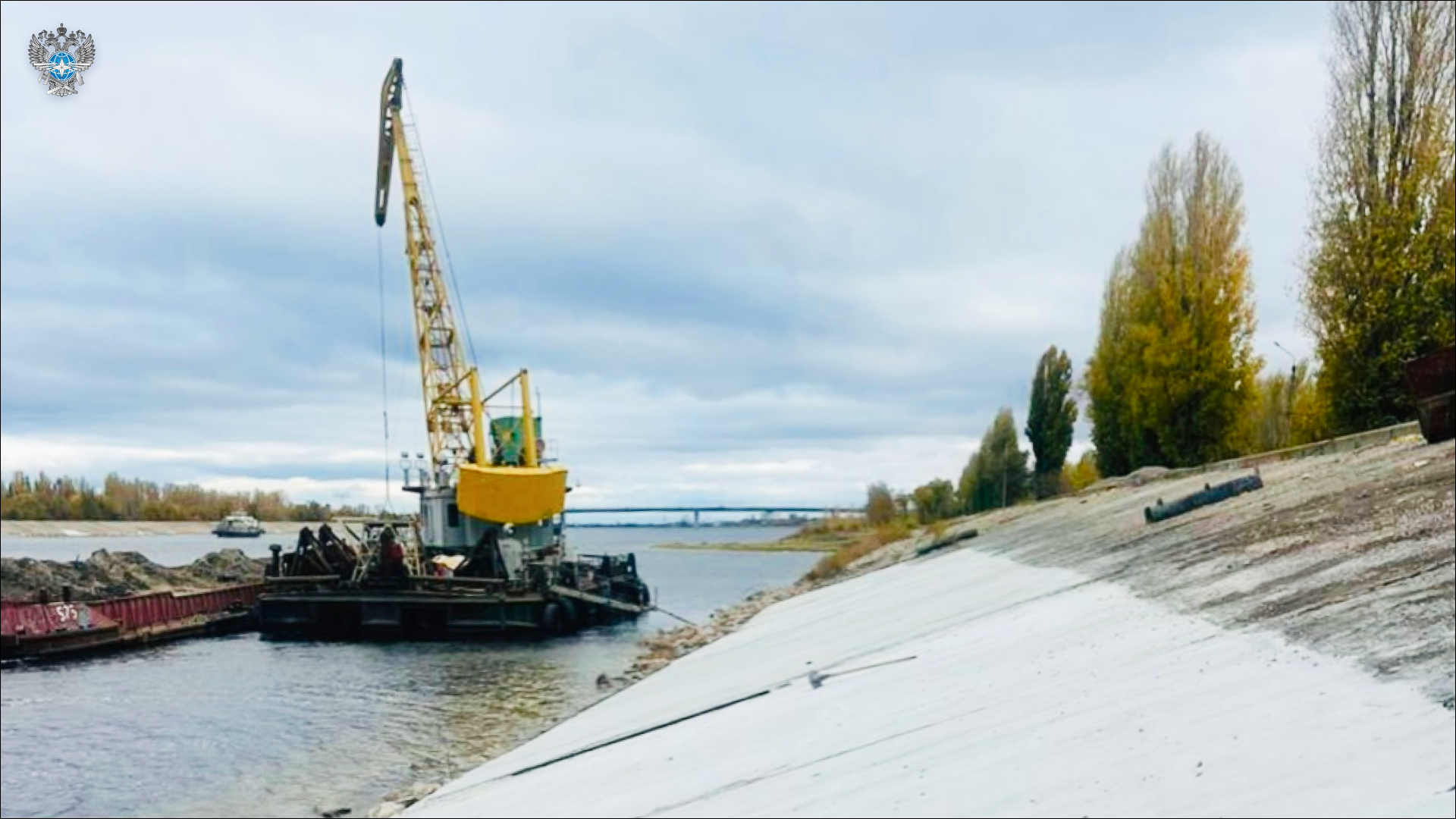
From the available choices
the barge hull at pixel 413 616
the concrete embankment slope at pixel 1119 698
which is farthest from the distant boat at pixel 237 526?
the barge hull at pixel 413 616

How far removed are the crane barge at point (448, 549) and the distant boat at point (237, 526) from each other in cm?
2006

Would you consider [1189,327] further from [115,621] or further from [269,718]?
[115,621]

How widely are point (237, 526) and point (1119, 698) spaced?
1403 cm

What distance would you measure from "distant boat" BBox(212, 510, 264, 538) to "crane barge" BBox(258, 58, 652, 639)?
65.8ft

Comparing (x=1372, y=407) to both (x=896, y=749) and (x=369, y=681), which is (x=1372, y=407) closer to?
(x=896, y=749)

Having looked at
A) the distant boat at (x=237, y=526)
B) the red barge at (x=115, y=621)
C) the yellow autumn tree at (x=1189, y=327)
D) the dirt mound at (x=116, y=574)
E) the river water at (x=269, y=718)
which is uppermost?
the yellow autumn tree at (x=1189, y=327)

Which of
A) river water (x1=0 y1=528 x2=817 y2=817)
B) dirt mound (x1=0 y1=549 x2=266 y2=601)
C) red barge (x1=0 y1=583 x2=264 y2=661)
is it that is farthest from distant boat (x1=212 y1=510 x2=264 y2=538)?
dirt mound (x1=0 y1=549 x2=266 y2=601)

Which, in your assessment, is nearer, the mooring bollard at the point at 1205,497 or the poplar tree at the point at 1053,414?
the mooring bollard at the point at 1205,497

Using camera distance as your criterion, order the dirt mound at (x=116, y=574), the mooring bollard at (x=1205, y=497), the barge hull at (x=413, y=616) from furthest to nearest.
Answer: the dirt mound at (x=116, y=574)
the barge hull at (x=413, y=616)
the mooring bollard at (x=1205, y=497)

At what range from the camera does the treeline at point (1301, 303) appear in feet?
76.7

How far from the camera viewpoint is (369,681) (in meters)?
28.3

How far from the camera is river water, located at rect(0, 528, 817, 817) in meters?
16.3

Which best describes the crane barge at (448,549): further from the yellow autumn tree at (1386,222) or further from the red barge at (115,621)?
the yellow autumn tree at (1386,222)

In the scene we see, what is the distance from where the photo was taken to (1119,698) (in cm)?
803
